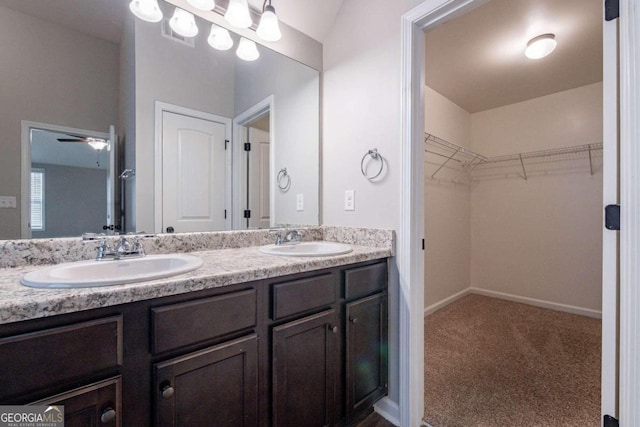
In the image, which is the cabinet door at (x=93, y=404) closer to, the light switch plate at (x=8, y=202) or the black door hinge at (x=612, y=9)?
the light switch plate at (x=8, y=202)

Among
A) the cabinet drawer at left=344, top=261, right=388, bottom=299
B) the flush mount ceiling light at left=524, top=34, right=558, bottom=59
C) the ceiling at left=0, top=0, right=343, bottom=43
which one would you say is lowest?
the cabinet drawer at left=344, top=261, right=388, bottom=299

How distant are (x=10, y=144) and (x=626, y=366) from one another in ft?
7.37

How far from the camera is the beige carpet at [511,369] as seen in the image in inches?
58.9

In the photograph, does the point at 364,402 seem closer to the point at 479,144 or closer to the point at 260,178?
the point at 260,178

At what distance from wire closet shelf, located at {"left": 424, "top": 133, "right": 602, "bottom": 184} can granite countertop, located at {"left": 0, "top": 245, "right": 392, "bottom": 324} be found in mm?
2144

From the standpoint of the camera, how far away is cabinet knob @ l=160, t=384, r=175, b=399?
0.78m

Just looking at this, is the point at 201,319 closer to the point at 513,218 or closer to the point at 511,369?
the point at 511,369

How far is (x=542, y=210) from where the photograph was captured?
124 inches

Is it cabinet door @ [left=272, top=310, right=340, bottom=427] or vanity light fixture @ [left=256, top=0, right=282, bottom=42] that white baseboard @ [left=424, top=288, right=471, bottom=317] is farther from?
vanity light fixture @ [left=256, top=0, right=282, bottom=42]

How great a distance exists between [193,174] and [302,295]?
2.84ft

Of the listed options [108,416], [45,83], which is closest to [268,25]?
[45,83]

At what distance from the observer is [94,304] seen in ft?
2.24

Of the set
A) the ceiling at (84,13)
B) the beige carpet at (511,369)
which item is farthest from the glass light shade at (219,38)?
the beige carpet at (511,369)

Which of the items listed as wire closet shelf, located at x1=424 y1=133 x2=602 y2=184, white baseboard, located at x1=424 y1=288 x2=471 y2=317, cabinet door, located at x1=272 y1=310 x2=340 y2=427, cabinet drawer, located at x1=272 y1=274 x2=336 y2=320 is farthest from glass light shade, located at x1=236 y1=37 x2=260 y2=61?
white baseboard, located at x1=424 y1=288 x2=471 y2=317
